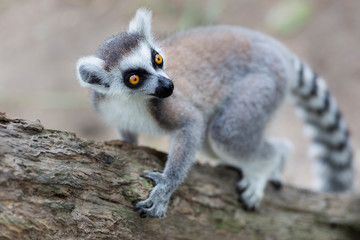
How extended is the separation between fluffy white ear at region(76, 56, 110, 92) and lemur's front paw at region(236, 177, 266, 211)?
1.98 meters

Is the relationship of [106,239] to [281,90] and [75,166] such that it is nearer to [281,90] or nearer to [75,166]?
[75,166]

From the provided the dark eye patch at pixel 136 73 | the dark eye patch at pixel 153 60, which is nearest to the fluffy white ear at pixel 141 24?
the dark eye patch at pixel 153 60

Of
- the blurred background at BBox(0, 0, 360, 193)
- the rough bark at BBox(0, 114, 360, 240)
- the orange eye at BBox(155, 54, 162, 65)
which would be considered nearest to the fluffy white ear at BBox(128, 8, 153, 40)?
the orange eye at BBox(155, 54, 162, 65)

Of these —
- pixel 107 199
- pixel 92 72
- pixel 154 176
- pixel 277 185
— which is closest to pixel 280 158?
pixel 277 185

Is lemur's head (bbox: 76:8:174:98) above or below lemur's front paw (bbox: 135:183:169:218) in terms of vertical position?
above

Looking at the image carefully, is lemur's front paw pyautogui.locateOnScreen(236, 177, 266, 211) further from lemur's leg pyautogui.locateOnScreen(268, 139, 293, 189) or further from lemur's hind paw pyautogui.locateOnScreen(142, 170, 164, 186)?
lemur's hind paw pyautogui.locateOnScreen(142, 170, 164, 186)

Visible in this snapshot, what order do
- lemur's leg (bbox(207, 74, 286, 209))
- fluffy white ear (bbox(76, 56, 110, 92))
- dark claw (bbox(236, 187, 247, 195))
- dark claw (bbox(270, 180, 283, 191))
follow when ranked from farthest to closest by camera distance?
dark claw (bbox(270, 180, 283, 191)), dark claw (bbox(236, 187, 247, 195)), lemur's leg (bbox(207, 74, 286, 209)), fluffy white ear (bbox(76, 56, 110, 92))

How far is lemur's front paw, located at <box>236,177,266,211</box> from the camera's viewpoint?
420 cm

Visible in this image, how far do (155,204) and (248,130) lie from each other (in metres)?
1.52

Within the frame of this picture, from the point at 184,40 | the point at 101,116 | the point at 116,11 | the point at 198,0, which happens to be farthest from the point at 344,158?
the point at 116,11

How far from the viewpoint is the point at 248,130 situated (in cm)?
418

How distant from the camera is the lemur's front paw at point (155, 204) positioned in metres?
3.18

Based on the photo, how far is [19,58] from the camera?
33.5 ft

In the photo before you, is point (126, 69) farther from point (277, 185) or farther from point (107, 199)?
point (277, 185)
